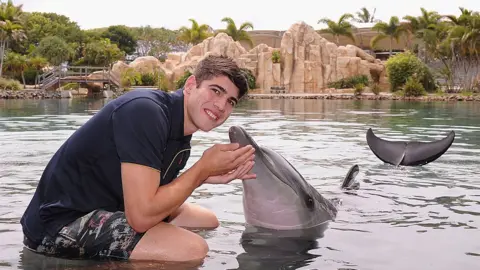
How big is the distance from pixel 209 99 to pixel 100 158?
25.6 inches

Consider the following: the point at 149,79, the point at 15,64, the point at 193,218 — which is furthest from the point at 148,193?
the point at 15,64

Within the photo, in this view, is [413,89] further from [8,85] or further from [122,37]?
[122,37]

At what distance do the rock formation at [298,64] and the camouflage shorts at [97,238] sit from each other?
43571 millimetres

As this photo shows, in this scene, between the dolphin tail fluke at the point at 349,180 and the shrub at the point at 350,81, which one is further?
the shrub at the point at 350,81

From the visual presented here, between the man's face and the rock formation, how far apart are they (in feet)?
143

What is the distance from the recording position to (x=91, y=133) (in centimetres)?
321

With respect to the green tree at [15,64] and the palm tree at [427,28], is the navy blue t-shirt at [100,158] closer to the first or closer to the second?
the palm tree at [427,28]

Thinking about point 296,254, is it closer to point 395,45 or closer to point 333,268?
point 333,268

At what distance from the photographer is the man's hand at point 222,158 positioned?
3.15 meters

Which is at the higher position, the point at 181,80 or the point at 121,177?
the point at 181,80

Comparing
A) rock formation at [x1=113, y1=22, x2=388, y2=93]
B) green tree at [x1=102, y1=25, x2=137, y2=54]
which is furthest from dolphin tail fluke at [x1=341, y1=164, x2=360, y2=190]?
green tree at [x1=102, y1=25, x2=137, y2=54]

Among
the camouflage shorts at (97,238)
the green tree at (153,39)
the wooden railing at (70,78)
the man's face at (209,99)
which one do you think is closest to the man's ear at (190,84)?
the man's face at (209,99)

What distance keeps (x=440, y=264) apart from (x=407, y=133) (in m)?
9.49

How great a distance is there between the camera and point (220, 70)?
10.7 feet
